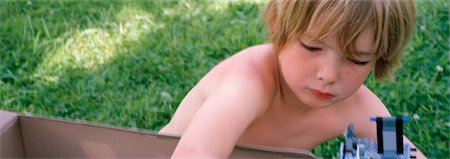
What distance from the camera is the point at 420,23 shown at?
2041 mm

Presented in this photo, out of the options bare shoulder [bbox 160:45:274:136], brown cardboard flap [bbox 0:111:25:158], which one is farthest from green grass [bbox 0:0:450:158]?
brown cardboard flap [bbox 0:111:25:158]

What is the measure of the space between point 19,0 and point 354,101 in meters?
1.37

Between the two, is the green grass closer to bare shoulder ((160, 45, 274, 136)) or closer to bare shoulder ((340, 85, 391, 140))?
bare shoulder ((340, 85, 391, 140))

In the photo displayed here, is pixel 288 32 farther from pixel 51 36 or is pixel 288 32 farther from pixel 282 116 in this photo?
pixel 51 36

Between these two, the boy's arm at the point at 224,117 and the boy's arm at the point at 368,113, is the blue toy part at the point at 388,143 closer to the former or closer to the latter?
the boy's arm at the point at 224,117

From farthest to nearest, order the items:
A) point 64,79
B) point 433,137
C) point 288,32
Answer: point 64,79
point 433,137
point 288,32

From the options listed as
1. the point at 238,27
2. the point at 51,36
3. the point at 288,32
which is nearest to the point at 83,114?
the point at 51,36

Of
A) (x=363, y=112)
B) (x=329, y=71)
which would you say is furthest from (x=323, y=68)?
(x=363, y=112)

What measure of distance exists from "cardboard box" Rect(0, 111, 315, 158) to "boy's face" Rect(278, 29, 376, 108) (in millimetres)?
165

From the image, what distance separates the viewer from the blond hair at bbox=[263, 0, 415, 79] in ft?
3.09

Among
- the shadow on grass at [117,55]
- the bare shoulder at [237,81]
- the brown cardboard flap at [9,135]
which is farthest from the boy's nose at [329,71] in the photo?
the shadow on grass at [117,55]

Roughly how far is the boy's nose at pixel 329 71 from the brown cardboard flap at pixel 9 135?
47 centimetres

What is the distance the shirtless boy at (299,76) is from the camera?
3.04 ft

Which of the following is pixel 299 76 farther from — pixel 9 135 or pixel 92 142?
pixel 9 135
